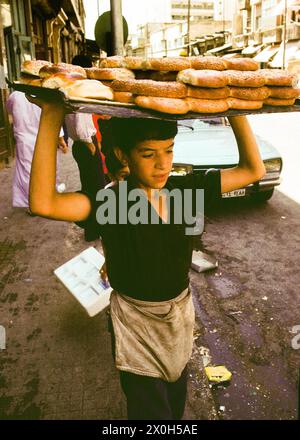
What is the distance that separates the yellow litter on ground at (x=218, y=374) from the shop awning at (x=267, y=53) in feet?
116

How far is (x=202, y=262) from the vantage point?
4895 mm

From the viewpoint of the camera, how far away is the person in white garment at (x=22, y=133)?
6023mm

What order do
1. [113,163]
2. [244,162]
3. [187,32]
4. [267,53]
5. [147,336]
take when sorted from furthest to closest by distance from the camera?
[187,32]
[267,53]
[244,162]
[113,163]
[147,336]

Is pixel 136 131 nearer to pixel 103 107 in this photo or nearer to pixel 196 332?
pixel 103 107

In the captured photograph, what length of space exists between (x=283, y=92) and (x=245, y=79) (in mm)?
166

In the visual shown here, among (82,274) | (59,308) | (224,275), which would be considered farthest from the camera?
(224,275)

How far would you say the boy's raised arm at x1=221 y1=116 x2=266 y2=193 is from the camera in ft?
6.82

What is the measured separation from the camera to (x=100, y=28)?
6.86 m

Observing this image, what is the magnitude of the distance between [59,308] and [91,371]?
3.41 ft

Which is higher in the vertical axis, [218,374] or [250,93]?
[250,93]


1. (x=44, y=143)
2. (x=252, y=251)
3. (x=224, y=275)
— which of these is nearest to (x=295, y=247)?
(x=252, y=251)

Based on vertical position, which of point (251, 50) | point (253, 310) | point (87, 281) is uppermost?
point (251, 50)

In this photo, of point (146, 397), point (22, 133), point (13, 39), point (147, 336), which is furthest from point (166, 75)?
point (13, 39)
